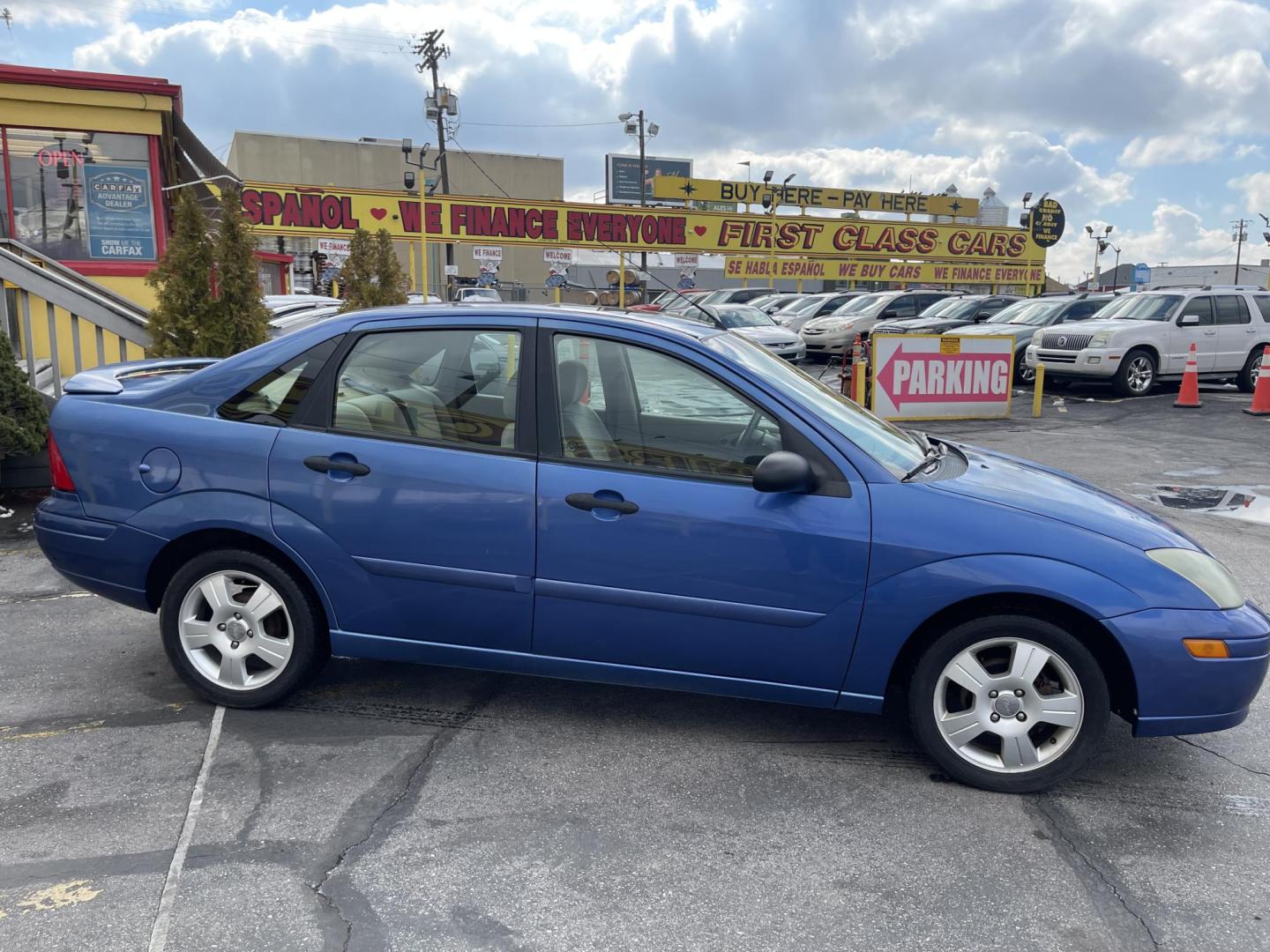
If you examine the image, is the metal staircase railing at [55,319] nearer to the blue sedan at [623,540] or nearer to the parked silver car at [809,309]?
the blue sedan at [623,540]

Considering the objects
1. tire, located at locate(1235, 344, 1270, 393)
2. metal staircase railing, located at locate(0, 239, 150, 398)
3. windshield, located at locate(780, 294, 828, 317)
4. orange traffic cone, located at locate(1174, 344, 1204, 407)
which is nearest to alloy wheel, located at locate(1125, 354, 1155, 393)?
orange traffic cone, located at locate(1174, 344, 1204, 407)

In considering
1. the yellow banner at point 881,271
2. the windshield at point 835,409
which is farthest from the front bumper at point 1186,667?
the yellow banner at point 881,271

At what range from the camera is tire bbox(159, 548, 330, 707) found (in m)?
3.80

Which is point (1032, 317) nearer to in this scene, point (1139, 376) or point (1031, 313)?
point (1031, 313)

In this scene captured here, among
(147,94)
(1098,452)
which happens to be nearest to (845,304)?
(1098,452)

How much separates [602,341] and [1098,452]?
29.5 feet

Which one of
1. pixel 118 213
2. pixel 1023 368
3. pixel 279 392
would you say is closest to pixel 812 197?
pixel 1023 368

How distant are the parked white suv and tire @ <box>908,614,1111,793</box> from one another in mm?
13942

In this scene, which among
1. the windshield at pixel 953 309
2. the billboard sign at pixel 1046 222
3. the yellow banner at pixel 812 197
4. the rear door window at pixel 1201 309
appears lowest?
the rear door window at pixel 1201 309

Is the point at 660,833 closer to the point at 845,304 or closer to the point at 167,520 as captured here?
the point at 167,520

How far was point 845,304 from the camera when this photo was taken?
2491 centimetres

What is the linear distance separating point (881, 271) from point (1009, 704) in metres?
34.7

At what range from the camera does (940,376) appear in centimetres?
1325

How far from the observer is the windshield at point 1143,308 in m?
16.4
